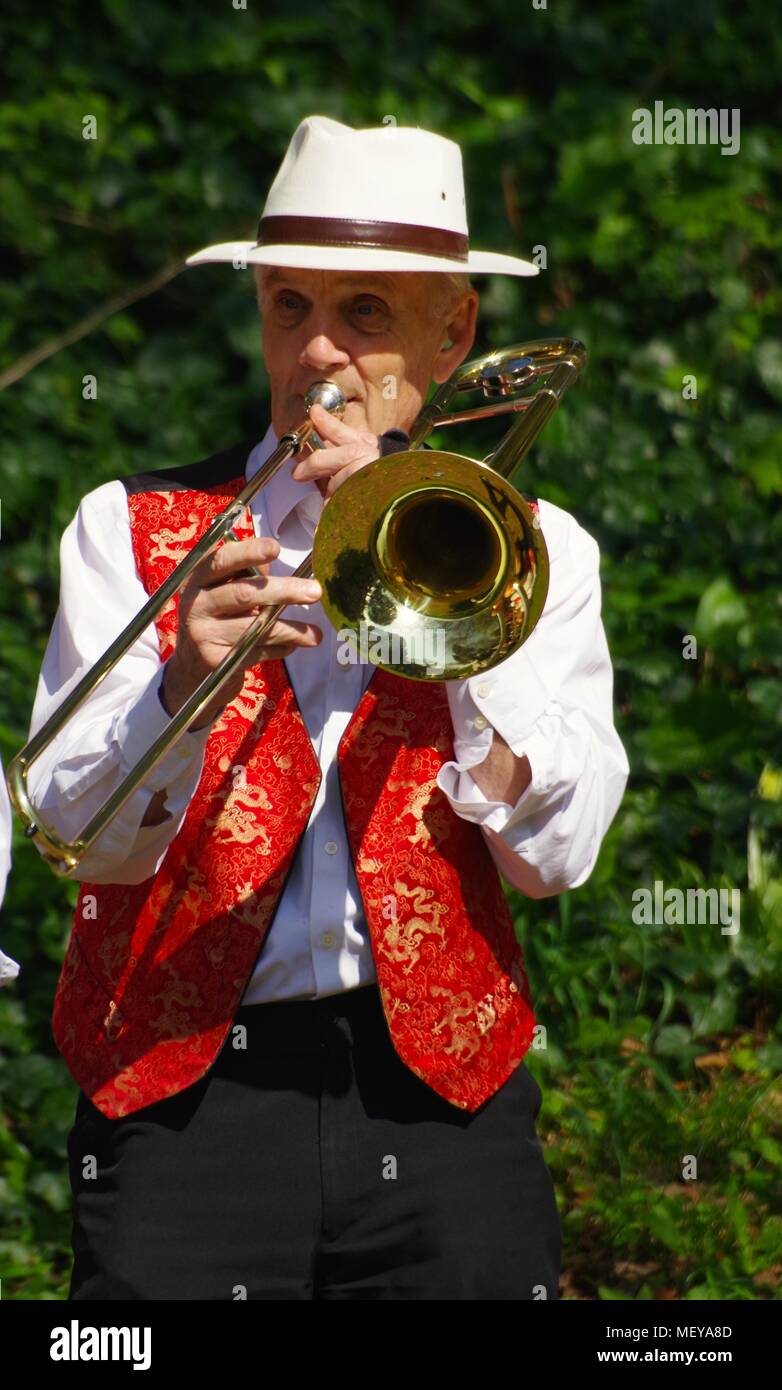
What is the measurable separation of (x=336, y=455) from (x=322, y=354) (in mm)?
252

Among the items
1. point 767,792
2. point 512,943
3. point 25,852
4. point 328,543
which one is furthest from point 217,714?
point 767,792

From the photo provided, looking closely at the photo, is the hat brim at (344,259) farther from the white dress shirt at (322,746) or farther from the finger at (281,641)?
the finger at (281,641)

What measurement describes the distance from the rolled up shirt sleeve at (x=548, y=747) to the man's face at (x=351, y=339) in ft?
1.14

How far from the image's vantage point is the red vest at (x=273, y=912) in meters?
2.48

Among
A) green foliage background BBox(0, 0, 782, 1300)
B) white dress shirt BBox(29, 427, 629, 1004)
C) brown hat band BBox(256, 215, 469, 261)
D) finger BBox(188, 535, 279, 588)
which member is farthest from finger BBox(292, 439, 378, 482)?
green foliage background BBox(0, 0, 782, 1300)

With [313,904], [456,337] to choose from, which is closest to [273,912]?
[313,904]

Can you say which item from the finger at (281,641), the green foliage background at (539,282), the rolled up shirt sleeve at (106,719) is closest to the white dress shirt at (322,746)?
the rolled up shirt sleeve at (106,719)

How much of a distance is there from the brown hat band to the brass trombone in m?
0.26

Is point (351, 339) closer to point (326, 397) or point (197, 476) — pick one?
point (326, 397)

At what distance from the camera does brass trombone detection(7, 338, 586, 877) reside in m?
2.37

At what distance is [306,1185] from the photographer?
246 centimetres

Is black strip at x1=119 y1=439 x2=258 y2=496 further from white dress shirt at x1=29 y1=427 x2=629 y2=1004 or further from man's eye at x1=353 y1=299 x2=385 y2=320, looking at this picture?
man's eye at x1=353 y1=299 x2=385 y2=320

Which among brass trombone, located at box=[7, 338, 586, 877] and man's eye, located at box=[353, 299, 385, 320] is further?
man's eye, located at box=[353, 299, 385, 320]

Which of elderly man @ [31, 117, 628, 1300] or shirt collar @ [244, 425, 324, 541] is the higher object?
shirt collar @ [244, 425, 324, 541]
